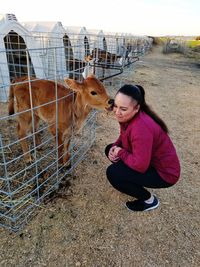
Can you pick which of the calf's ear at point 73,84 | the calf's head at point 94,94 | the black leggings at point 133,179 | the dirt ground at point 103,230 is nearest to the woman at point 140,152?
the black leggings at point 133,179

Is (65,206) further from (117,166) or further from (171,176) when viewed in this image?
(171,176)

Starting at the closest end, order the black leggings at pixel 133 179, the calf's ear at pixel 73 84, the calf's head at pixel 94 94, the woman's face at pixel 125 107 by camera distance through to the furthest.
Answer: the woman's face at pixel 125 107
the black leggings at pixel 133 179
the calf's ear at pixel 73 84
the calf's head at pixel 94 94

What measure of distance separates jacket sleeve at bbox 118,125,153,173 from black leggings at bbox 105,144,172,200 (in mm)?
155

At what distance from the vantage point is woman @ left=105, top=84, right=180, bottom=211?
2.23 meters

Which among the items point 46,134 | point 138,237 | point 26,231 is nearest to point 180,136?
point 46,134

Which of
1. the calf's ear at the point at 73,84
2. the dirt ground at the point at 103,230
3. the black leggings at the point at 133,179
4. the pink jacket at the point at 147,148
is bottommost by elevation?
the dirt ground at the point at 103,230

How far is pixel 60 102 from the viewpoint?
3121 mm

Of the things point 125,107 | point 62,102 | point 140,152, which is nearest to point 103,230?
point 140,152

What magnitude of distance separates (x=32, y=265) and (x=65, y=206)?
758mm

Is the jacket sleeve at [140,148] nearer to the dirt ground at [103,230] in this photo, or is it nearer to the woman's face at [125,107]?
the woman's face at [125,107]

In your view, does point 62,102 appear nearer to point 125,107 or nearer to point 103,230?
point 125,107

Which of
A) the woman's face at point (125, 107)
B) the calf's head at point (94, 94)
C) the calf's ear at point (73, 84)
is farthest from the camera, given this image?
the calf's head at point (94, 94)

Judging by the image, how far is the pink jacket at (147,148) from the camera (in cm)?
224

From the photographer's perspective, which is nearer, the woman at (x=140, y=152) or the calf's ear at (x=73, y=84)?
the woman at (x=140, y=152)
